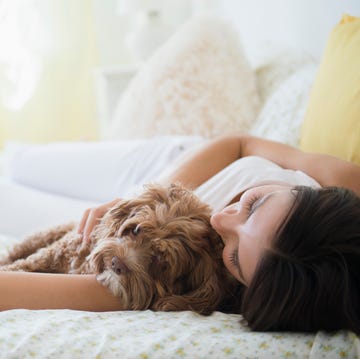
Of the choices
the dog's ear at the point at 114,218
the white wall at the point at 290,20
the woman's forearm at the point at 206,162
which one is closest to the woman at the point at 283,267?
the dog's ear at the point at 114,218

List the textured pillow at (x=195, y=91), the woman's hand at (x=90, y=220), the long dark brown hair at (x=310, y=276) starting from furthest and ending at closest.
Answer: the textured pillow at (x=195, y=91) → the woman's hand at (x=90, y=220) → the long dark brown hair at (x=310, y=276)

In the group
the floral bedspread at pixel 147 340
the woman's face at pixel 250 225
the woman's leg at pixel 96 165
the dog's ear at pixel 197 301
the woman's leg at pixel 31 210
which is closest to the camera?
the floral bedspread at pixel 147 340

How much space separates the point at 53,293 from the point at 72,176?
4.86 feet

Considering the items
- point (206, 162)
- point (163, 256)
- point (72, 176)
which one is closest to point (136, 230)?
point (163, 256)

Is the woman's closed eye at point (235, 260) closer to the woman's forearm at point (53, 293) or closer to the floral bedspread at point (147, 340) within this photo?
the floral bedspread at point (147, 340)

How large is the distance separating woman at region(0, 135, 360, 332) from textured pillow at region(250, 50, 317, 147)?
40.3 inches

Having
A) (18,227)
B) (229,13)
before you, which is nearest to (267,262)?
(18,227)

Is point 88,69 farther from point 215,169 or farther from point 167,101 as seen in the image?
point 215,169

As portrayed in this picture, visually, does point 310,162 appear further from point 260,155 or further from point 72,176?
point 72,176

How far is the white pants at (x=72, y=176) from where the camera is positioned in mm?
2605

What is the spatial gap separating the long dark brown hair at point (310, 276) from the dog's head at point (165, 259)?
23 cm

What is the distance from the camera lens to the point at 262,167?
1929 millimetres

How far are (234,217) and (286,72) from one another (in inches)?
74.3

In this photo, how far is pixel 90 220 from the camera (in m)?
1.79
